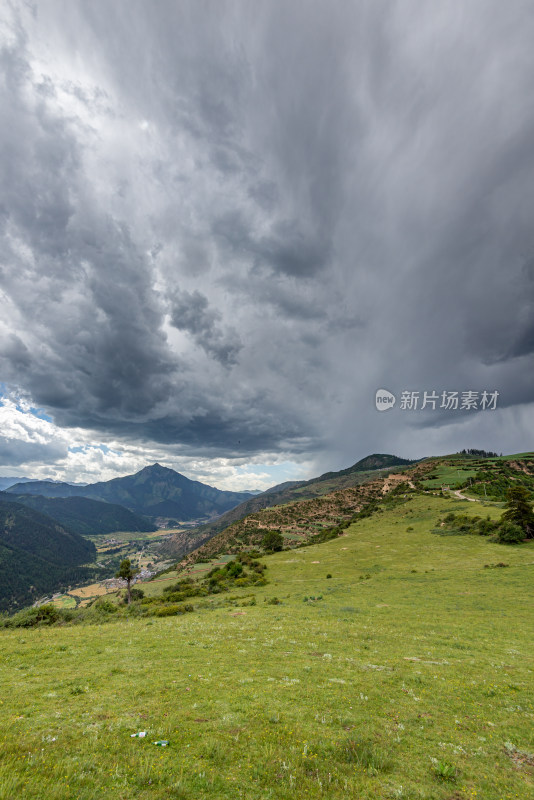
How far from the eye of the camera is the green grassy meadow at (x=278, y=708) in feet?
24.5

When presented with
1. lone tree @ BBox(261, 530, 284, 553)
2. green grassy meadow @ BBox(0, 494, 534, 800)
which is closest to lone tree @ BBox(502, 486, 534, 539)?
green grassy meadow @ BBox(0, 494, 534, 800)

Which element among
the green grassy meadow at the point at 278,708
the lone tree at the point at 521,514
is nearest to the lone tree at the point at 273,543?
the lone tree at the point at 521,514

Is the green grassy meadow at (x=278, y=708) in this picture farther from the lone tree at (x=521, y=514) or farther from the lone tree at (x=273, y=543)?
the lone tree at (x=273, y=543)

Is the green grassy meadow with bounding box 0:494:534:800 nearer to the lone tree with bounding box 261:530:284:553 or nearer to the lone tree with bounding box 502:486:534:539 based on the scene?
the lone tree with bounding box 502:486:534:539

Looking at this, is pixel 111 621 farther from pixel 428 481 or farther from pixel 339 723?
pixel 428 481

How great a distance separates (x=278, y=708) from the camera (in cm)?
1178

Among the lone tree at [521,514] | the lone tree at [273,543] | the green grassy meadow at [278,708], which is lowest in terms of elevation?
the lone tree at [273,543]

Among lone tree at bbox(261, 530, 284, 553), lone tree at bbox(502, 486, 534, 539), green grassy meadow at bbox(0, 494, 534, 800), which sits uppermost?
lone tree at bbox(502, 486, 534, 539)

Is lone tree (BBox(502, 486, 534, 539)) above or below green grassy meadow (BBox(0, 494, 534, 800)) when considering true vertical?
above

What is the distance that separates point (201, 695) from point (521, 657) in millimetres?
20429

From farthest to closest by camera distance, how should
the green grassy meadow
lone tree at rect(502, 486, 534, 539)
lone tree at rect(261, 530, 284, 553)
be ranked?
lone tree at rect(261, 530, 284, 553)
lone tree at rect(502, 486, 534, 539)
the green grassy meadow

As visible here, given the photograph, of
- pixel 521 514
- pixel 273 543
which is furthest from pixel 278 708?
pixel 273 543

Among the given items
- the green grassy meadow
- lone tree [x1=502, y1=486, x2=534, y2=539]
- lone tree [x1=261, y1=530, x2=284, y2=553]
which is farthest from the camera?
lone tree [x1=261, y1=530, x2=284, y2=553]

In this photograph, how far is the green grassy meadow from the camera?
24.5 feet
